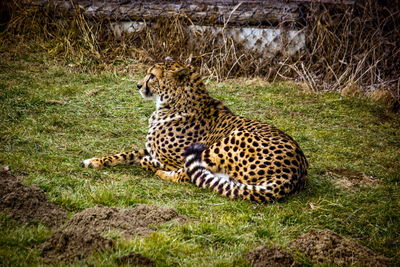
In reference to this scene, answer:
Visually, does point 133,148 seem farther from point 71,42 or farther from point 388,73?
point 388,73

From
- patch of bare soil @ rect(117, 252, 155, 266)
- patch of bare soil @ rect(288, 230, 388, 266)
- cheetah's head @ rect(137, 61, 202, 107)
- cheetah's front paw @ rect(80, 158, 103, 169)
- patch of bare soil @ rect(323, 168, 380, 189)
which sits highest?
cheetah's head @ rect(137, 61, 202, 107)

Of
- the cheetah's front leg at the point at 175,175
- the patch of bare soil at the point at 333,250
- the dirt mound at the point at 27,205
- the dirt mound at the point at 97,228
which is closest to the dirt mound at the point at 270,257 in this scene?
the patch of bare soil at the point at 333,250

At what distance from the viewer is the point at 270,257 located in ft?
10.2

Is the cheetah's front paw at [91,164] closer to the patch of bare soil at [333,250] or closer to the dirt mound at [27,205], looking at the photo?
the dirt mound at [27,205]

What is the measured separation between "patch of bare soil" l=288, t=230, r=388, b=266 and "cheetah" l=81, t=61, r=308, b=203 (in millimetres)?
820

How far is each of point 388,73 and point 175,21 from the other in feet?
12.3

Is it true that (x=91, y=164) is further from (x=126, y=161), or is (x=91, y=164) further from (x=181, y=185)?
(x=181, y=185)

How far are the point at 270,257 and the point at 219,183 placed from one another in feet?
4.58

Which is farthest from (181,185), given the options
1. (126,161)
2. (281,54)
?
(281,54)

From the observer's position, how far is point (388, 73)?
356 inches

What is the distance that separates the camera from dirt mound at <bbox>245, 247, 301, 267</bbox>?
3080mm

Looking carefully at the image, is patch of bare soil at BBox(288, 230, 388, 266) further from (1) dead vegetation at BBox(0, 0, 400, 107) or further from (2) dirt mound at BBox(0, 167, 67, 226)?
(1) dead vegetation at BBox(0, 0, 400, 107)

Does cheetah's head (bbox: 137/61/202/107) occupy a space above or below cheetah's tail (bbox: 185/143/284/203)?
above

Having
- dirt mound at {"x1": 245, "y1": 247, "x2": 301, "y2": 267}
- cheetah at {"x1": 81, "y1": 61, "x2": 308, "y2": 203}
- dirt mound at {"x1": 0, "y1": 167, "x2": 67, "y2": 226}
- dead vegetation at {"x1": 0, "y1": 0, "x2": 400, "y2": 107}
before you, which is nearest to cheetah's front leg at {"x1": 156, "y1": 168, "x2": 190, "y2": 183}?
cheetah at {"x1": 81, "y1": 61, "x2": 308, "y2": 203}
